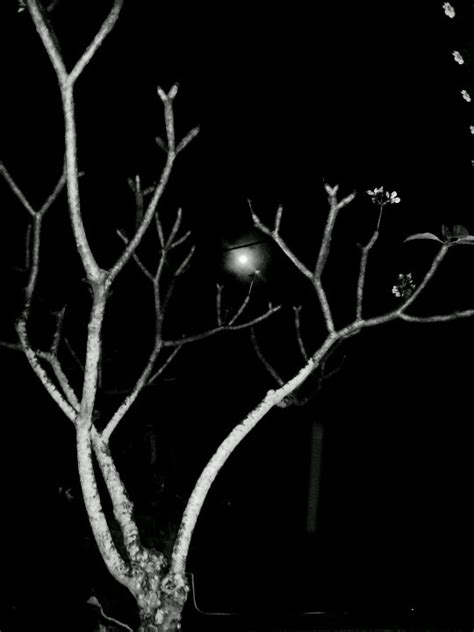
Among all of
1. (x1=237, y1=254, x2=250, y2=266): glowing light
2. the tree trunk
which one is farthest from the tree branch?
(x1=237, y1=254, x2=250, y2=266): glowing light

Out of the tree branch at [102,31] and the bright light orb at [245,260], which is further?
the bright light orb at [245,260]

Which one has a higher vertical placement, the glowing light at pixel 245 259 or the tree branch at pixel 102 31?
the tree branch at pixel 102 31

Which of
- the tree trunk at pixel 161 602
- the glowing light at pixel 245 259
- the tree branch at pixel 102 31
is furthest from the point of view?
the glowing light at pixel 245 259

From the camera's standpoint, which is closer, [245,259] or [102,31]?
[102,31]

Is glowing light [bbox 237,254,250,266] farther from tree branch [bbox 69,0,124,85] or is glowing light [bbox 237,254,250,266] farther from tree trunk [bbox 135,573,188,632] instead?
tree trunk [bbox 135,573,188,632]

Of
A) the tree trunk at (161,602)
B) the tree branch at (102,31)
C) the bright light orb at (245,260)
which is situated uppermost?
the tree branch at (102,31)

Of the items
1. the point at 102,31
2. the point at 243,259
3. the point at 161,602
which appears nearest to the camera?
the point at 102,31

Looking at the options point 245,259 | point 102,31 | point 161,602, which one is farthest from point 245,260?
point 161,602

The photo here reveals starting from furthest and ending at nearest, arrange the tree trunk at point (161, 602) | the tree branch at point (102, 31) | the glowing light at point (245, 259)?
the glowing light at point (245, 259)
the tree trunk at point (161, 602)
the tree branch at point (102, 31)

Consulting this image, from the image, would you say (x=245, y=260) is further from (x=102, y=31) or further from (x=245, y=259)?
(x=102, y=31)

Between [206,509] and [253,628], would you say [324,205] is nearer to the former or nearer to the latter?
[206,509]

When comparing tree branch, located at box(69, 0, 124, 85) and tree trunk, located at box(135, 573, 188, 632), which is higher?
tree branch, located at box(69, 0, 124, 85)

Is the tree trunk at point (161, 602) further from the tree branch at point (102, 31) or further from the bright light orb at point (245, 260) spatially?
the bright light orb at point (245, 260)

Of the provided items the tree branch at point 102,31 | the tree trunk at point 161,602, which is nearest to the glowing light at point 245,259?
the tree branch at point 102,31
